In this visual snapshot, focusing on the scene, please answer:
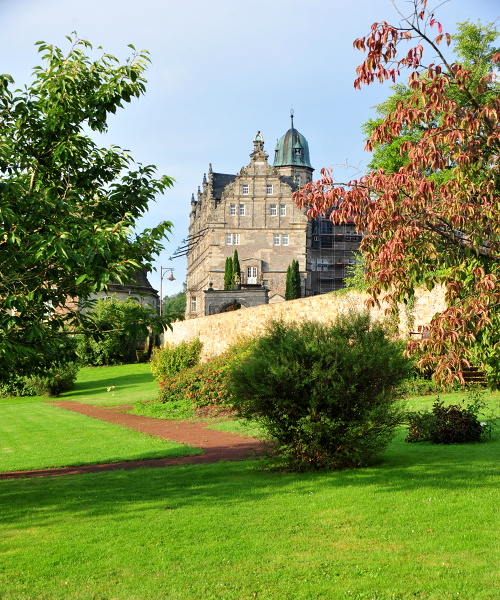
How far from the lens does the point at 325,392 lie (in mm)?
9188

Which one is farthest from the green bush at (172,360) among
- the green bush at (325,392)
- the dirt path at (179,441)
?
the green bush at (325,392)

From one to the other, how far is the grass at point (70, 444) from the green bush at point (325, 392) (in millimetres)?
4194

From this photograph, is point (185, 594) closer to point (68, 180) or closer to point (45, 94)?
point (68, 180)

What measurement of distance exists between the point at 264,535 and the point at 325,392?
10.4 feet

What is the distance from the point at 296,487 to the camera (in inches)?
337

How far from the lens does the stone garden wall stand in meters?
19.1

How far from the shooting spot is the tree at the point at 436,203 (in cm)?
530

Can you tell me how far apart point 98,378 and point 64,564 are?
37.0 meters

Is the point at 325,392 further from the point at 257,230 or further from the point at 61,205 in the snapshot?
the point at 257,230

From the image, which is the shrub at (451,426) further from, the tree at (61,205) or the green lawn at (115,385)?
the green lawn at (115,385)

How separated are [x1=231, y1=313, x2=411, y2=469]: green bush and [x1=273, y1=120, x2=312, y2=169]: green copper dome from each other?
263 feet

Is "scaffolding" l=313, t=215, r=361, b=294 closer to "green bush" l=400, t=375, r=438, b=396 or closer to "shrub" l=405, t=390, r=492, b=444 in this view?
"green bush" l=400, t=375, r=438, b=396

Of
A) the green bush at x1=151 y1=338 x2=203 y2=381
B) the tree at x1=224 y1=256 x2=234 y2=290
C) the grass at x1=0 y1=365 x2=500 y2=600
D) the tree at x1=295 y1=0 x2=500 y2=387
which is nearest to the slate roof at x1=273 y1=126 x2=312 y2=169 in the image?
the tree at x1=224 y1=256 x2=234 y2=290

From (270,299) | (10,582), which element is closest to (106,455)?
(10,582)
